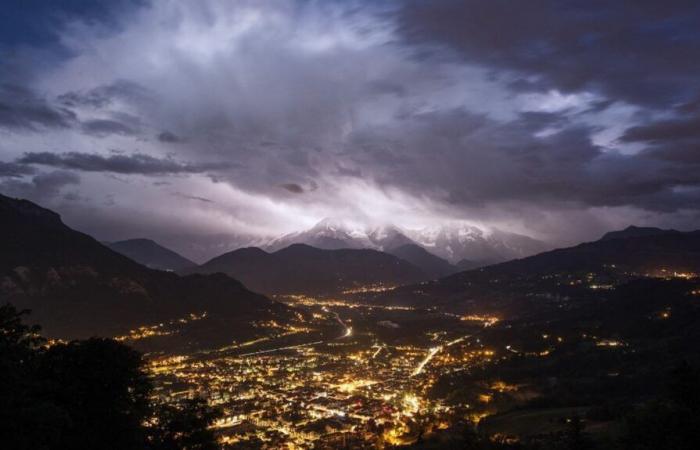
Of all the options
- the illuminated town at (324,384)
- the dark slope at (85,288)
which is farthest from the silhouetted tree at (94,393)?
the dark slope at (85,288)

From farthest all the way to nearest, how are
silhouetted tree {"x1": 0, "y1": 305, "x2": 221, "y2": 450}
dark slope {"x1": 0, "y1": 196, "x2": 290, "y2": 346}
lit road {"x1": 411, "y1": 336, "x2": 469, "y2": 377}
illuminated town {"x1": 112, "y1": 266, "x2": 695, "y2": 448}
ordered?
dark slope {"x1": 0, "y1": 196, "x2": 290, "y2": 346}
lit road {"x1": 411, "y1": 336, "x2": 469, "y2": 377}
illuminated town {"x1": 112, "y1": 266, "x2": 695, "y2": 448}
silhouetted tree {"x1": 0, "y1": 305, "x2": 221, "y2": 450}

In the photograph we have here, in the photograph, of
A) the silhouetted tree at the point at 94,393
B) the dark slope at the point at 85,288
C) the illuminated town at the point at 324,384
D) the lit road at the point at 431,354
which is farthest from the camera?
the dark slope at the point at 85,288

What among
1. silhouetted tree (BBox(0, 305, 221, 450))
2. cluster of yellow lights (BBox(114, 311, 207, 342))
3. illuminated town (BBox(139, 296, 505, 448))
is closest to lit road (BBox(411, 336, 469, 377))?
illuminated town (BBox(139, 296, 505, 448))

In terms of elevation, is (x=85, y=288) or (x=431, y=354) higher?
(x=85, y=288)

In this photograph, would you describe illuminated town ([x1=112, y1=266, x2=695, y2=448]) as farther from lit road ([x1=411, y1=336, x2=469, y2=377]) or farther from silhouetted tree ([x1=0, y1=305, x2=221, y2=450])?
silhouetted tree ([x1=0, y1=305, x2=221, y2=450])

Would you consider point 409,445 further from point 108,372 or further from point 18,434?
point 18,434

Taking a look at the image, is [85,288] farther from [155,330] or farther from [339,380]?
[339,380]

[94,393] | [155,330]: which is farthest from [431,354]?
[94,393]

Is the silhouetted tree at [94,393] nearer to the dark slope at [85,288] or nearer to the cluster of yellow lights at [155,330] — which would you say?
the cluster of yellow lights at [155,330]

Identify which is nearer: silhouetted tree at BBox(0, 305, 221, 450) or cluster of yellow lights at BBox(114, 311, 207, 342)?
silhouetted tree at BBox(0, 305, 221, 450)
